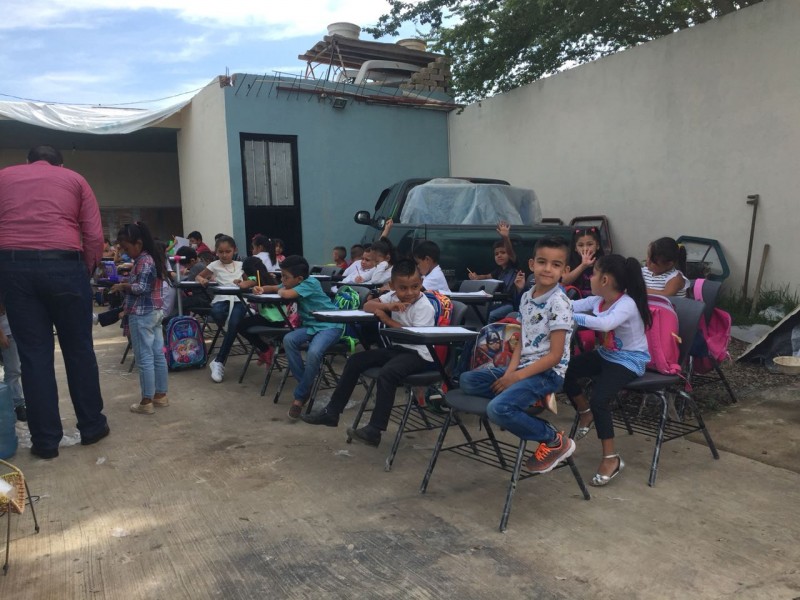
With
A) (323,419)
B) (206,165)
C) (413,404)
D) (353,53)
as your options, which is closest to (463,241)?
(413,404)

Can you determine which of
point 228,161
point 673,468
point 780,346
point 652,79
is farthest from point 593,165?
point 673,468

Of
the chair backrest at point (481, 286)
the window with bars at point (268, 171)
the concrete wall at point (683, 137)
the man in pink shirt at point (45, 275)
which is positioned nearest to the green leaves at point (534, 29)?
the concrete wall at point (683, 137)

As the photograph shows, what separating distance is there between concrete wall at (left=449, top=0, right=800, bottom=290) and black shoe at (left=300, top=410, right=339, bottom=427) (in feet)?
20.1

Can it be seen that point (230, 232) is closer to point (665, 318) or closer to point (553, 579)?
point (665, 318)

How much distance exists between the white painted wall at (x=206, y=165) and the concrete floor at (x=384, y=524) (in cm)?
840

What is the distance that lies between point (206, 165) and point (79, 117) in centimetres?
252

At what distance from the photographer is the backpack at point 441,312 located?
4.22m

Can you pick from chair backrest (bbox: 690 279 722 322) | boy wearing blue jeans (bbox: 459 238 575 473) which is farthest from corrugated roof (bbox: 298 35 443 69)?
boy wearing blue jeans (bbox: 459 238 575 473)

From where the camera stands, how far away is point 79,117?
12664mm

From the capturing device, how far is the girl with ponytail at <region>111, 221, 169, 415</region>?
506 centimetres

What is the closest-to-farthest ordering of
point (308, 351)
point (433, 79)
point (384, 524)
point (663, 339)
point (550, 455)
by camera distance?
1. point (384, 524)
2. point (550, 455)
3. point (663, 339)
4. point (308, 351)
5. point (433, 79)

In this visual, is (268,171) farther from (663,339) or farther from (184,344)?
(663,339)

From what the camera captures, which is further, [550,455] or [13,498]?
[550,455]

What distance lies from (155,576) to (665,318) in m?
3.06
